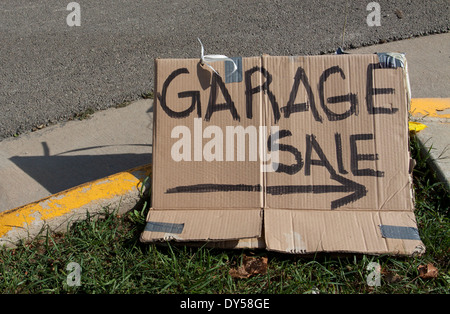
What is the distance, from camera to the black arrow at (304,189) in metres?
2.45

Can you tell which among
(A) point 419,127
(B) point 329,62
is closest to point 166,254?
(B) point 329,62

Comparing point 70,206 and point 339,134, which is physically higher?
point 339,134

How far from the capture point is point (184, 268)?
2318 mm

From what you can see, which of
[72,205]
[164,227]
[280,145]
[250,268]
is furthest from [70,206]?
[280,145]

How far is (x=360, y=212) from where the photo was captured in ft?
7.93

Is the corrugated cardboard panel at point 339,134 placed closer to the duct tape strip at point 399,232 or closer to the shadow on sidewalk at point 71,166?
the duct tape strip at point 399,232

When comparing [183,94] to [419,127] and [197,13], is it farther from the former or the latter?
[197,13]

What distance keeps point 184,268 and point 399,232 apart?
104 centimetres

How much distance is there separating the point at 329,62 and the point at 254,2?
2.70 meters

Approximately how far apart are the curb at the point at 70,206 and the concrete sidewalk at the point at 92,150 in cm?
1

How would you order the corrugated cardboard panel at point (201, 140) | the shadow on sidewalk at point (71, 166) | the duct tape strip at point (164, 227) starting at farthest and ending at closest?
1. the shadow on sidewalk at point (71, 166)
2. the corrugated cardboard panel at point (201, 140)
3. the duct tape strip at point (164, 227)

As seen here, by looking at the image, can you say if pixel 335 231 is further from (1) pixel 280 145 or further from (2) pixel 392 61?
(2) pixel 392 61

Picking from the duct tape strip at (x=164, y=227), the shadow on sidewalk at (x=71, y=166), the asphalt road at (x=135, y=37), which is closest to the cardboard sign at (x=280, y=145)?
the duct tape strip at (x=164, y=227)

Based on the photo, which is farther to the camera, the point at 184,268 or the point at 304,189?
the point at 304,189
